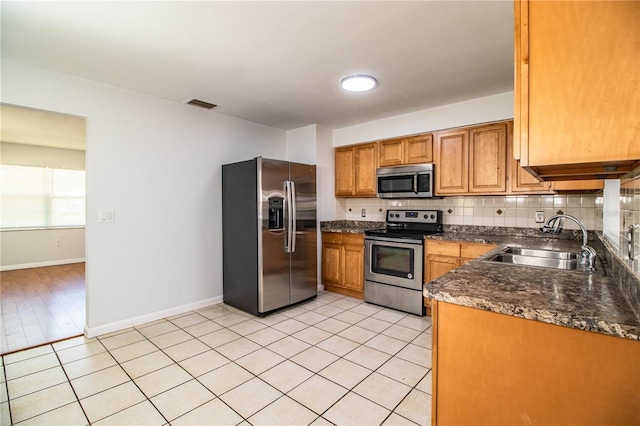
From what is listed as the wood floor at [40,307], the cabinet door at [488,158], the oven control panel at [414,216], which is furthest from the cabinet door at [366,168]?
the wood floor at [40,307]

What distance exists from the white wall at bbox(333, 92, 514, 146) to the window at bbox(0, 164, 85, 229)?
5784 mm

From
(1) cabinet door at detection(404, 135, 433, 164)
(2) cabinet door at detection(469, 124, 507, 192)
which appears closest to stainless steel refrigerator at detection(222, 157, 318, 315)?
(1) cabinet door at detection(404, 135, 433, 164)

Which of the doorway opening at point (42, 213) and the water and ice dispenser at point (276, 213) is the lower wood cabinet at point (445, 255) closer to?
the water and ice dispenser at point (276, 213)

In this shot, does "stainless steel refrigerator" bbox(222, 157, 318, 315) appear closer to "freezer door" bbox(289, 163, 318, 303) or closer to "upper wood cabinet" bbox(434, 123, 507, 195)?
"freezer door" bbox(289, 163, 318, 303)

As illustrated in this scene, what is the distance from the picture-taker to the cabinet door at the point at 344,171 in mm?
4355

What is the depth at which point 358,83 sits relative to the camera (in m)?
2.77

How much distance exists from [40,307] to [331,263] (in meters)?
3.58

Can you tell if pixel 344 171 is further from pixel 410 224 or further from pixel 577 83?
pixel 577 83

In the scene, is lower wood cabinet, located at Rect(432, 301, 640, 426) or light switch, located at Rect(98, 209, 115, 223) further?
light switch, located at Rect(98, 209, 115, 223)

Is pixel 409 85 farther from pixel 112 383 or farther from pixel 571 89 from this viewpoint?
pixel 112 383

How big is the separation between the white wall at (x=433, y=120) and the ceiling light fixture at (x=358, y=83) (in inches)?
42.4

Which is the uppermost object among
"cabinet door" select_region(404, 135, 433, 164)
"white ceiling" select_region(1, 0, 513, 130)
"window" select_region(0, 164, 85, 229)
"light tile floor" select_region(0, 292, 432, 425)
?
"white ceiling" select_region(1, 0, 513, 130)

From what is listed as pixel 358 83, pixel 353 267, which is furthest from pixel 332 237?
pixel 358 83

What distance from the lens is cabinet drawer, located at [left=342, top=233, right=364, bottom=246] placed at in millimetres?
3921
